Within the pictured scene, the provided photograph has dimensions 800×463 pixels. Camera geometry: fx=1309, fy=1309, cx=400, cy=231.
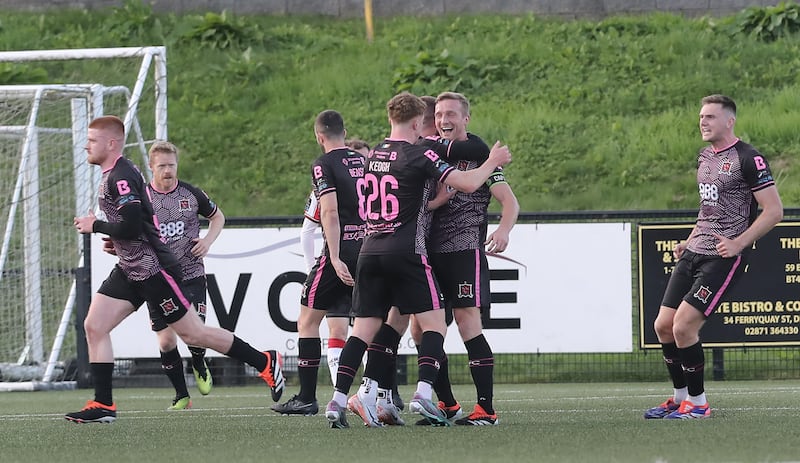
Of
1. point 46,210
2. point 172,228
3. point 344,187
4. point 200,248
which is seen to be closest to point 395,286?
point 344,187

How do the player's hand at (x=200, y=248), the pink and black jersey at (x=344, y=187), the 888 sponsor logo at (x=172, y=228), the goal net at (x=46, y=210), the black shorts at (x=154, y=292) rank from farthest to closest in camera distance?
the goal net at (x=46, y=210) → the 888 sponsor logo at (x=172, y=228) → the player's hand at (x=200, y=248) → the pink and black jersey at (x=344, y=187) → the black shorts at (x=154, y=292)

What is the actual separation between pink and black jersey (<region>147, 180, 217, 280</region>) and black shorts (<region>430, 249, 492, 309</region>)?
10.2ft

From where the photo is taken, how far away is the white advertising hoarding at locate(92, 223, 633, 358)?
13.5 metres

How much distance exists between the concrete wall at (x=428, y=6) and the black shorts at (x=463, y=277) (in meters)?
15.4

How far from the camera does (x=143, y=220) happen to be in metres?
8.69

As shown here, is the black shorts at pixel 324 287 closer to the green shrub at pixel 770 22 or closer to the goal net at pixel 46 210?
the goal net at pixel 46 210

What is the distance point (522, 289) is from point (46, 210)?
5.95 meters

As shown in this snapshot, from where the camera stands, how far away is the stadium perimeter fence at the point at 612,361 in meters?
13.5

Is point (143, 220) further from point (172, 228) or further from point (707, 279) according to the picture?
point (707, 279)

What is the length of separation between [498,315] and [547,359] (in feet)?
2.36

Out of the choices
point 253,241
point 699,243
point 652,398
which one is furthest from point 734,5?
point 699,243

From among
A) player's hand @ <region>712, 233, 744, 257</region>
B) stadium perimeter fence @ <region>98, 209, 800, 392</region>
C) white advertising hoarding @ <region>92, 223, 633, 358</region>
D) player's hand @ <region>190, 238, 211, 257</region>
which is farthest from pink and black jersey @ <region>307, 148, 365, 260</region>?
stadium perimeter fence @ <region>98, 209, 800, 392</region>

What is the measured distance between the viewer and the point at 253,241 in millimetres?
13906

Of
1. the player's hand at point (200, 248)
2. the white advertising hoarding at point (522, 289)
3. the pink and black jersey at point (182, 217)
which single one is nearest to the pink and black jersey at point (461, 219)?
the player's hand at point (200, 248)
